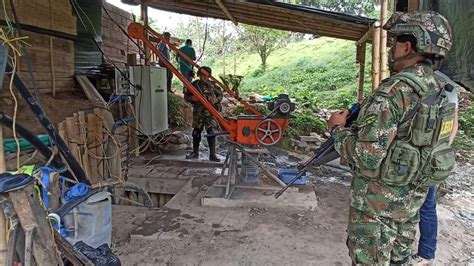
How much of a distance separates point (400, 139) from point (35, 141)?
7.46 feet

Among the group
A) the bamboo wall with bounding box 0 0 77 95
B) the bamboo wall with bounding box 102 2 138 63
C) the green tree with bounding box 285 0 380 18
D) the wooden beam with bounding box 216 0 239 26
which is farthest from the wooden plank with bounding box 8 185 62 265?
the green tree with bounding box 285 0 380 18

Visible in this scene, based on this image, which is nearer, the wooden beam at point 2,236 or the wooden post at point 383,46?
the wooden beam at point 2,236

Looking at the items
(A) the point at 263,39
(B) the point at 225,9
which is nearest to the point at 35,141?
(B) the point at 225,9

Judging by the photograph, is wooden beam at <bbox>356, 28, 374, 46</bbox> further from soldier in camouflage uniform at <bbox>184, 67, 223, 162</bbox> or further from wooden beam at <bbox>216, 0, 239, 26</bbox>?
soldier in camouflage uniform at <bbox>184, 67, 223, 162</bbox>

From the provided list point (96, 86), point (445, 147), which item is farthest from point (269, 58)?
point (445, 147)

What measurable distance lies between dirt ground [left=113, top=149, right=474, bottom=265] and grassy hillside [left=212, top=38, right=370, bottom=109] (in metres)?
7.29

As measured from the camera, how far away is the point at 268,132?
3893mm

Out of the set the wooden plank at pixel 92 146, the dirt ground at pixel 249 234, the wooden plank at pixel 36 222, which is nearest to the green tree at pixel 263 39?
the wooden plank at pixel 92 146

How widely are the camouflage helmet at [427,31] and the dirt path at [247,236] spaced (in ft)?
6.14

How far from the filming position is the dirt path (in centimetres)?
290

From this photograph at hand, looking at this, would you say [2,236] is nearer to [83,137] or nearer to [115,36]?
[83,137]

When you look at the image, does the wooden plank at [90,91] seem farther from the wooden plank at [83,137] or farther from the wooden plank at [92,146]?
the wooden plank at [83,137]

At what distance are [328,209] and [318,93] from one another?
37.8 feet

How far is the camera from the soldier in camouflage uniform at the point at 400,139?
1652mm
